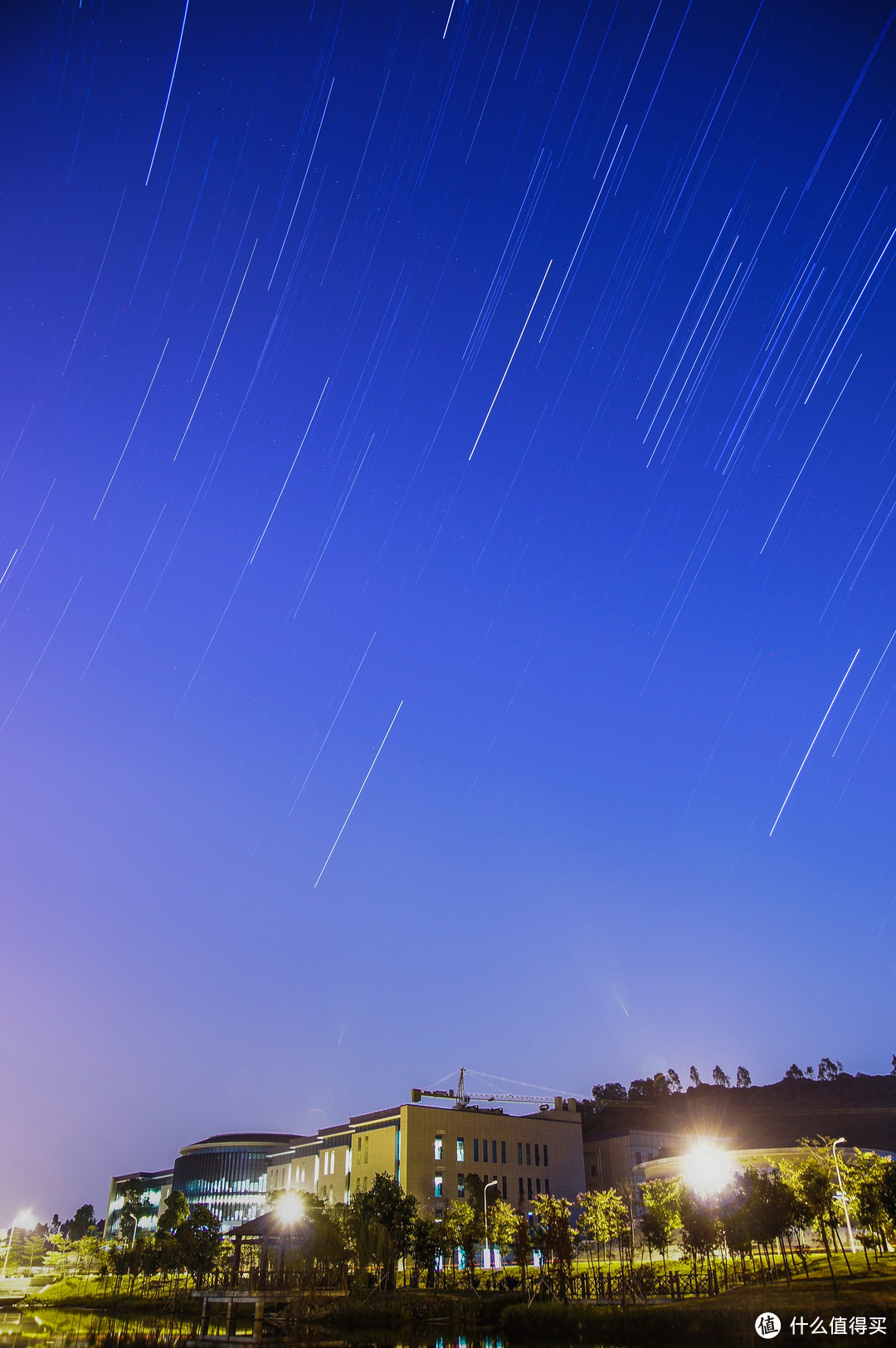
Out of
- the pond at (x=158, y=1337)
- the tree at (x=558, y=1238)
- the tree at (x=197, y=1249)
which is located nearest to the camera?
the pond at (x=158, y=1337)

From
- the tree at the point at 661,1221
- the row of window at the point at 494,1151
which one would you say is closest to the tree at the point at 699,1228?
the tree at the point at 661,1221

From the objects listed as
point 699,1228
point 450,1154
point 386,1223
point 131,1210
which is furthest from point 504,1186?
point 131,1210

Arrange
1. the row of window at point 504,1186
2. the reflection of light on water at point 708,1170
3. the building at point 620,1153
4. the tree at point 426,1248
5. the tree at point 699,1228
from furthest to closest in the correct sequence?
the building at point 620,1153 < the row of window at point 504,1186 < the tree at point 426,1248 < the reflection of light on water at point 708,1170 < the tree at point 699,1228

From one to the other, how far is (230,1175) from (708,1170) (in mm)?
117815

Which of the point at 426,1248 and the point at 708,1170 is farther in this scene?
the point at 708,1170

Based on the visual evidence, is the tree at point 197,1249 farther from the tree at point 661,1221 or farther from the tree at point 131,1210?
the tree at point 131,1210

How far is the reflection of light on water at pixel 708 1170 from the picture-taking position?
61.0 metres

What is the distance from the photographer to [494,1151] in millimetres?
103375

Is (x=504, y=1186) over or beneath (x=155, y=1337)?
over

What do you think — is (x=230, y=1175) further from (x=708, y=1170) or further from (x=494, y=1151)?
(x=708, y=1170)

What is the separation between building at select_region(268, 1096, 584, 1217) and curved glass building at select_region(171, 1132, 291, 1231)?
50430 millimetres

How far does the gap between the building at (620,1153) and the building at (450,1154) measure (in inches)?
215

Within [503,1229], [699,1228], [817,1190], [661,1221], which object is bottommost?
[503,1229]

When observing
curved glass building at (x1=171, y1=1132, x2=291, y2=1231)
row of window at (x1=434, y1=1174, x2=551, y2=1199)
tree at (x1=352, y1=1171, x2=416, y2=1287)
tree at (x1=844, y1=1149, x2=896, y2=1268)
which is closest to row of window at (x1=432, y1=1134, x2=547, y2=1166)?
row of window at (x1=434, y1=1174, x2=551, y2=1199)
